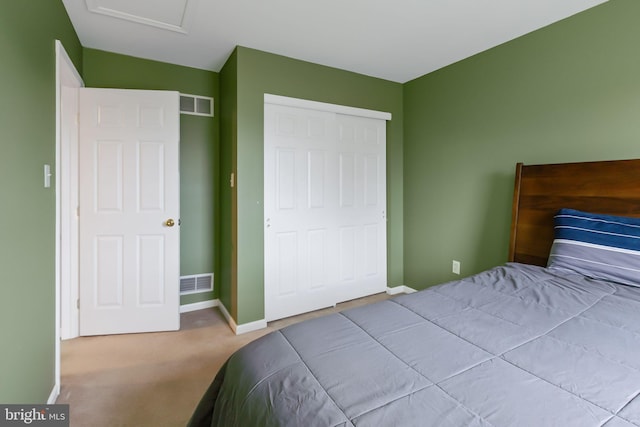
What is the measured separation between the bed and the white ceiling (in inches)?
51.9

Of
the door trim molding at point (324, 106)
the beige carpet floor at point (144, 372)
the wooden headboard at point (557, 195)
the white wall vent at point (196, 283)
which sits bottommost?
the beige carpet floor at point (144, 372)

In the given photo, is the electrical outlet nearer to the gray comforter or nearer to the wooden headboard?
the wooden headboard

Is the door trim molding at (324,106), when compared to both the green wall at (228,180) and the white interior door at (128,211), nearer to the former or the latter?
the green wall at (228,180)

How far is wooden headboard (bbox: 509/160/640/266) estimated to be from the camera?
1.79 m

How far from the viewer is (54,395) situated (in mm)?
1726

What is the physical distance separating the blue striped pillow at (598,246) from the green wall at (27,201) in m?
2.78

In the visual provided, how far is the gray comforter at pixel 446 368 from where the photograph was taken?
736mm

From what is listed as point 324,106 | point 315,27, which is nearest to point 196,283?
point 324,106

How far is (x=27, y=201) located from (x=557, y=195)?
3071 mm

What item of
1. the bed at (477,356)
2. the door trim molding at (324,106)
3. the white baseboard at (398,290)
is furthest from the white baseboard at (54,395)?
the white baseboard at (398,290)

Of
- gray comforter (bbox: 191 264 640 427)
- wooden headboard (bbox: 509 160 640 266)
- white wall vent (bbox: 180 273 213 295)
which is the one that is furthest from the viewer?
white wall vent (bbox: 180 273 213 295)

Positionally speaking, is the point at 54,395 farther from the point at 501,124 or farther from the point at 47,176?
the point at 501,124

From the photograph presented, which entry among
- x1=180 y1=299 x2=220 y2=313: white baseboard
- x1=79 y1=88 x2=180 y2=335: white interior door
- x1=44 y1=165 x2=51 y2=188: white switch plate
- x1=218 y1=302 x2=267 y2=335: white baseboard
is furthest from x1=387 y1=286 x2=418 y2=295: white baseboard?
x1=44 y1=165 x2=51 y2=188: white switch plate

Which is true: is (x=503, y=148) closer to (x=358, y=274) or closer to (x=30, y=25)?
(x=358, y=274)
